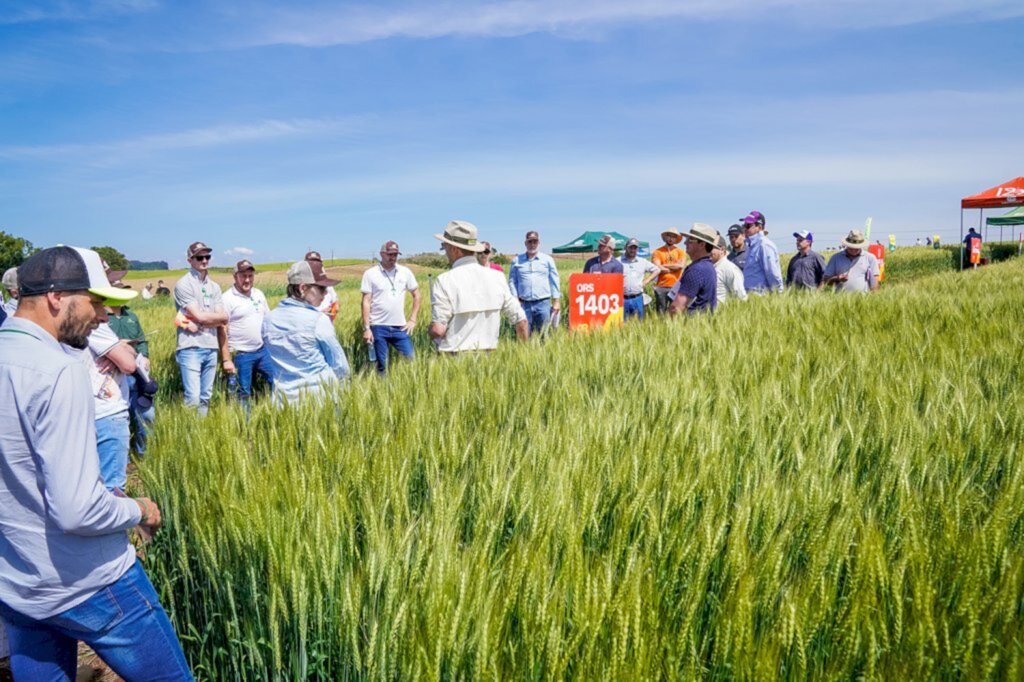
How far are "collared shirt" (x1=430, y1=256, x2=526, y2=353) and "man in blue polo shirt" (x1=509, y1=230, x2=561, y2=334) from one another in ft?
10.7

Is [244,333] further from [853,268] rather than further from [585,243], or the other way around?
[585,243]

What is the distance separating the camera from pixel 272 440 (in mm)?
2430

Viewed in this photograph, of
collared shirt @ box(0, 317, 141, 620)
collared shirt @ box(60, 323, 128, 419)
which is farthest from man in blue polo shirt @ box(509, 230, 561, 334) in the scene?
collared shirt @ box(0, 317, 141, 620)

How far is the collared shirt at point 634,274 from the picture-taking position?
8.98m

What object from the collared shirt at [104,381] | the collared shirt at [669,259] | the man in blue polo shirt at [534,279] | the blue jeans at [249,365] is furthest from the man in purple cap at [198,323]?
the collared shirt at [669,259]

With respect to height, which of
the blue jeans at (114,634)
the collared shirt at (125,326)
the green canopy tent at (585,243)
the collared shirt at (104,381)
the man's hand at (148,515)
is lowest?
the blue jeans at (114,634)

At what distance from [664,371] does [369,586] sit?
2.26 meters

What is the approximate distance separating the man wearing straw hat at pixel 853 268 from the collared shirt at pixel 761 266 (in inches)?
20.9

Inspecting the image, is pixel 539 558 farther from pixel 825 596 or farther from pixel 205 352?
pixel 205 352

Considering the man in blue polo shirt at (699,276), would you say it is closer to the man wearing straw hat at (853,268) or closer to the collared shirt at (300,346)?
the man wearing straw hat at (853,268)

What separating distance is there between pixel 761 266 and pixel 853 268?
3.63 feet

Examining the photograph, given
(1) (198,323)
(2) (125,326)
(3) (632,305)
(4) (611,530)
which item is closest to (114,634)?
(4) (611,530)

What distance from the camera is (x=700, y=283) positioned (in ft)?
19.0

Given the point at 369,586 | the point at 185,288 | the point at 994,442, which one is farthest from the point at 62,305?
the point at 185,288
